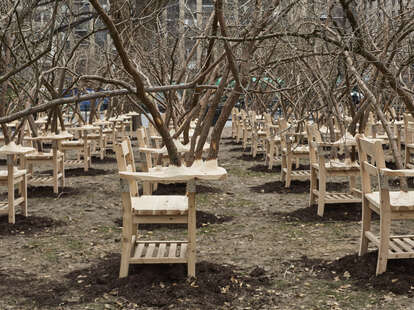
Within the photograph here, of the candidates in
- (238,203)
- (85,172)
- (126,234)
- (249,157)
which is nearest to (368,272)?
(126,234)

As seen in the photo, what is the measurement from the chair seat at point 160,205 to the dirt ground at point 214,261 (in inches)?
21.1

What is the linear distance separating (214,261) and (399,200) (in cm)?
177

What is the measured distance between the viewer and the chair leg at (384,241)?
16.0ft

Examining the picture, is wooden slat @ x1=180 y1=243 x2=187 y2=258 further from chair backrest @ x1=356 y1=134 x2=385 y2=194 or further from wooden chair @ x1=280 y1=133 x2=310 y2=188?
wooden chair @ x1=280 y1=133 x2=310 y2=188

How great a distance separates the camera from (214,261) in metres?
5.85

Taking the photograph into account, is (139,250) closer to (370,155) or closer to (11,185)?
(370,155)

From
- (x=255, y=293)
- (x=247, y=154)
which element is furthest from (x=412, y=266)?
(x=247, y=154)

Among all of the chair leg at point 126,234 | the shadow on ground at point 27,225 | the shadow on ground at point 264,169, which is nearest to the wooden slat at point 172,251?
the chair leg at point 126,234

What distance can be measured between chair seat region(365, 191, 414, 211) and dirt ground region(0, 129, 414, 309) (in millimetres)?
531

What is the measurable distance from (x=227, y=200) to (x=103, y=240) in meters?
2.86

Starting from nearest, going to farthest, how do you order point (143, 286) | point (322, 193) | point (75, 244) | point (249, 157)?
point (143, 286) < point (75, 244) < point (322, 193) < point (249, 157)

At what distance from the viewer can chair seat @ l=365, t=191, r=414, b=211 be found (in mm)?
4863

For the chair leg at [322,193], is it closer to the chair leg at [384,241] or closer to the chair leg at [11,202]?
the chair leg at [384,241]

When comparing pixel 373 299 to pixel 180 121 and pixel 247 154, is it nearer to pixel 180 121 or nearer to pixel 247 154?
pixel 180 121
